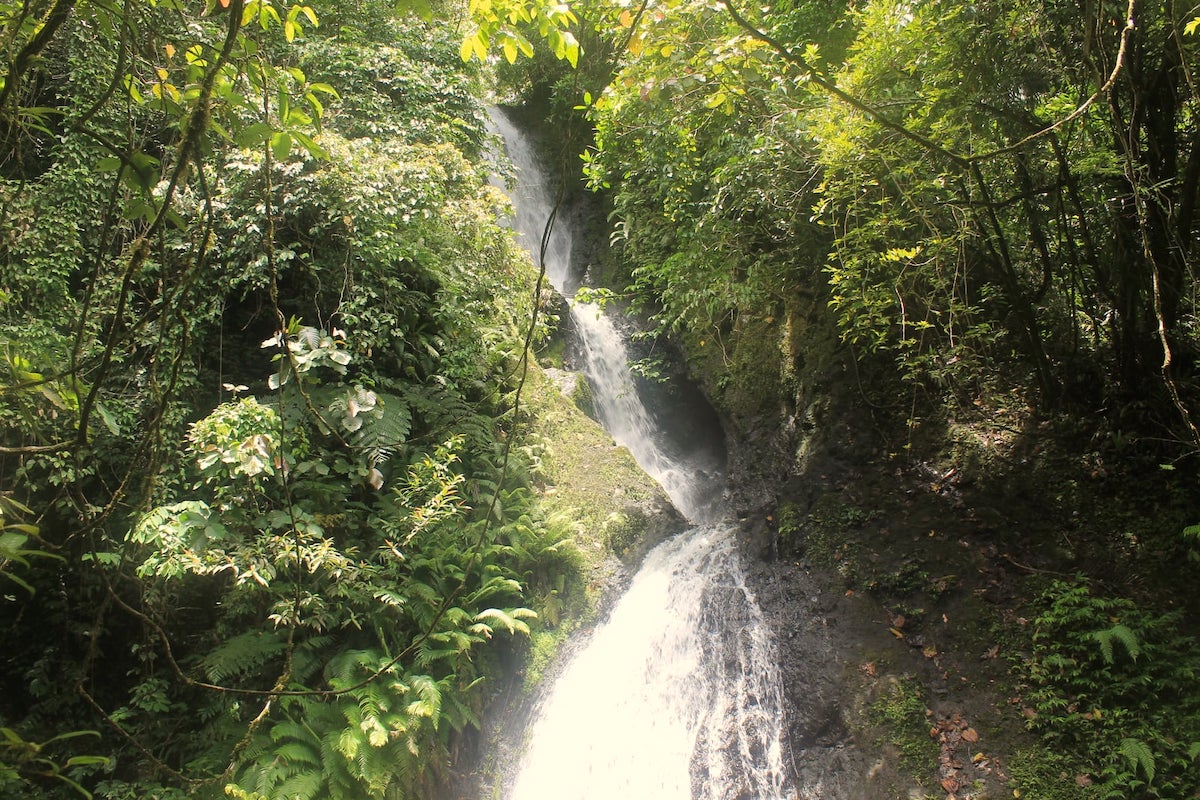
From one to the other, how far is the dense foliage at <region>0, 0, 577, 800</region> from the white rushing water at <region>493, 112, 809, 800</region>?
0.85 metres

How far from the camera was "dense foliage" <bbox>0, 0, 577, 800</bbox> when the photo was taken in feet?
13.8

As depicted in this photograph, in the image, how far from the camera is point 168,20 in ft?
19.7

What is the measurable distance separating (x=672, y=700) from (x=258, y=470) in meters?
4.11

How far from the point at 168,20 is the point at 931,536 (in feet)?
28.7

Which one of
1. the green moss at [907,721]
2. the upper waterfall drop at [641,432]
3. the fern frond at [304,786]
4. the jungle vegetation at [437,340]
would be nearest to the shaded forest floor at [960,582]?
the green moss at [907,721]

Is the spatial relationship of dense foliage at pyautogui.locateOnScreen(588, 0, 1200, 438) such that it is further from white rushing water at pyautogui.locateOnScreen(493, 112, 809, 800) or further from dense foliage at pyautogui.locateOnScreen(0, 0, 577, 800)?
white rushing water at pyautogui.locateOnScreen(493, 112, 809, 800)

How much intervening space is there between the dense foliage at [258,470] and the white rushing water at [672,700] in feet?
2.79

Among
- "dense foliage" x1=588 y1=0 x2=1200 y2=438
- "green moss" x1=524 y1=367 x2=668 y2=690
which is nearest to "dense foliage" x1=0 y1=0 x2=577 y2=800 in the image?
"green moss" x1=524 y1=367 x2=668 y2=690

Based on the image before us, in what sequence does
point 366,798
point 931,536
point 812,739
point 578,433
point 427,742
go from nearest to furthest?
point 366,798, point 427,742, point 812,739, point 931,536, point 578,433

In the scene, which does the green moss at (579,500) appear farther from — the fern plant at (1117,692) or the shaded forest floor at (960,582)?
the fern plant at (1117,692)

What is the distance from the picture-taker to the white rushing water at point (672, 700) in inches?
210

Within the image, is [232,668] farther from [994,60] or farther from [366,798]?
[994,60]

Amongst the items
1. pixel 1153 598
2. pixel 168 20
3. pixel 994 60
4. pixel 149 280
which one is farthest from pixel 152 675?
pixel 994 60

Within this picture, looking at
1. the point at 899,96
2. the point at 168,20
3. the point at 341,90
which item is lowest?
the point at 168,20
